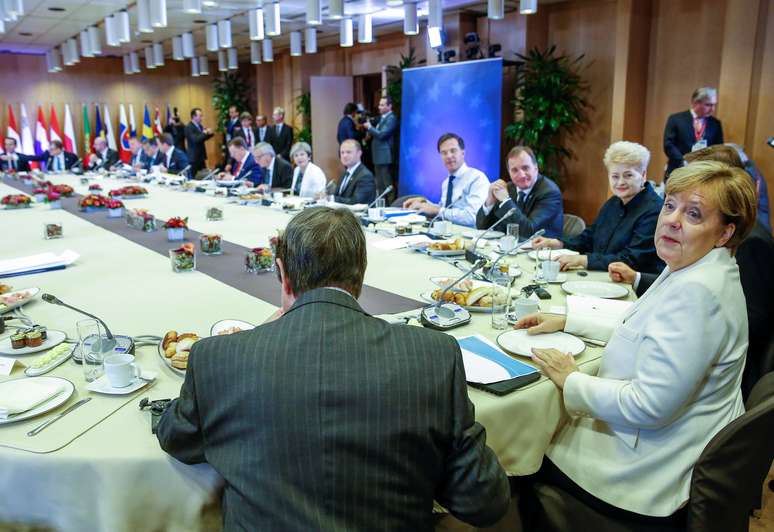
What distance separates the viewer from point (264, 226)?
4.02 m

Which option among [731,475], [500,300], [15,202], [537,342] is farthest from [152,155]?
[731,475]

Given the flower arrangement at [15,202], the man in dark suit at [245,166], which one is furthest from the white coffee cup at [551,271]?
the man in dark suit at [245,166]

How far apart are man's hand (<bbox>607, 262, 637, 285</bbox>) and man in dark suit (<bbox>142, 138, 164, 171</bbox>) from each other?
25.4 feet

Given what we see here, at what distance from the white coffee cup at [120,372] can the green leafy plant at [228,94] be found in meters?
12.2

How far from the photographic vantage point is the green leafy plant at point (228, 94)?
514 inches

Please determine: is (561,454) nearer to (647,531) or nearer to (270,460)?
(647,531)

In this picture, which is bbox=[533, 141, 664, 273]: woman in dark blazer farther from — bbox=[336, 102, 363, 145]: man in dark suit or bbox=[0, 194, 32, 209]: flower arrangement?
bbox=[336, 102, 363, 145]: man in dark suit

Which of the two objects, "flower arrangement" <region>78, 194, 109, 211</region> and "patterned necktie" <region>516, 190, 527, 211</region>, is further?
"flower arrangement" <region>78, 194, 109, 211</region>

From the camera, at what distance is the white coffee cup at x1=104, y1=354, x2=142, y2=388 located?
1.53 metres

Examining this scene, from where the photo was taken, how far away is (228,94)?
42.8 ft

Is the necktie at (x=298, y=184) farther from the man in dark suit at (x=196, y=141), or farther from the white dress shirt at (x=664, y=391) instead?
the man in dark suit at (x=196, y=141)

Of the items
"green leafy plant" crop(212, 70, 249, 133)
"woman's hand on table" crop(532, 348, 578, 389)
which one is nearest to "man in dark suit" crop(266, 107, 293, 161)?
"green leafy plant" crop(212, 70, 249, 133)

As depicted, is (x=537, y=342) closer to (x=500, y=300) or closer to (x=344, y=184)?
(x=500, y=300)

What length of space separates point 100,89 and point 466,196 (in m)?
11.7
